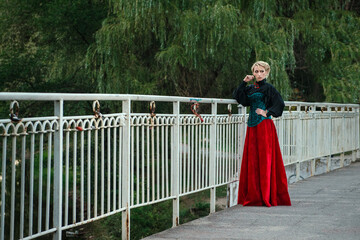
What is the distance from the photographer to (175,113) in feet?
21.6

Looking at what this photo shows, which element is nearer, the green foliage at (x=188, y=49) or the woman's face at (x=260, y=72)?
the woman's face at (x=260, y=72)

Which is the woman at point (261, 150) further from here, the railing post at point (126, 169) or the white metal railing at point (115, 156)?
the railing post at point (126, 169)

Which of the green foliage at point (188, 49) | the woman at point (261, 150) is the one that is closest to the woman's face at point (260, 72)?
the woman at point (261, 150)

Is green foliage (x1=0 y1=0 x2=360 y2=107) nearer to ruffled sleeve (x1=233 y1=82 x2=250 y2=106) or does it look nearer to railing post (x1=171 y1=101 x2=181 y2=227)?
ruffled sleeve (x1=233 y1=82 x2=250 y2=106)

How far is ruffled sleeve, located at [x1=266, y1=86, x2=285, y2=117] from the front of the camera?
300 inches

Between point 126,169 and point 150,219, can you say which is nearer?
point 126,169

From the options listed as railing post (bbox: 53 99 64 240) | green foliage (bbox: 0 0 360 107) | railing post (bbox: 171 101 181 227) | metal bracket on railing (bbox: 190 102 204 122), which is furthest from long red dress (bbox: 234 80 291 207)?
green foliage (bbox: 0 0 360 107)

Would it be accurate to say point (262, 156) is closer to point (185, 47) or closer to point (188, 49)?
point (188, 49)

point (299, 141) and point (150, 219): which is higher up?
point (299, 141)

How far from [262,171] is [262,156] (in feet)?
Result: 0.58

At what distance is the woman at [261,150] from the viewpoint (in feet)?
25.1

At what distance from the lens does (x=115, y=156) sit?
558cm

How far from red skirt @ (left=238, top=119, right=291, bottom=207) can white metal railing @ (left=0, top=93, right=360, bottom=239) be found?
33 cm

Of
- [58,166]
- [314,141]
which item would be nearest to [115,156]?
[58,166]
